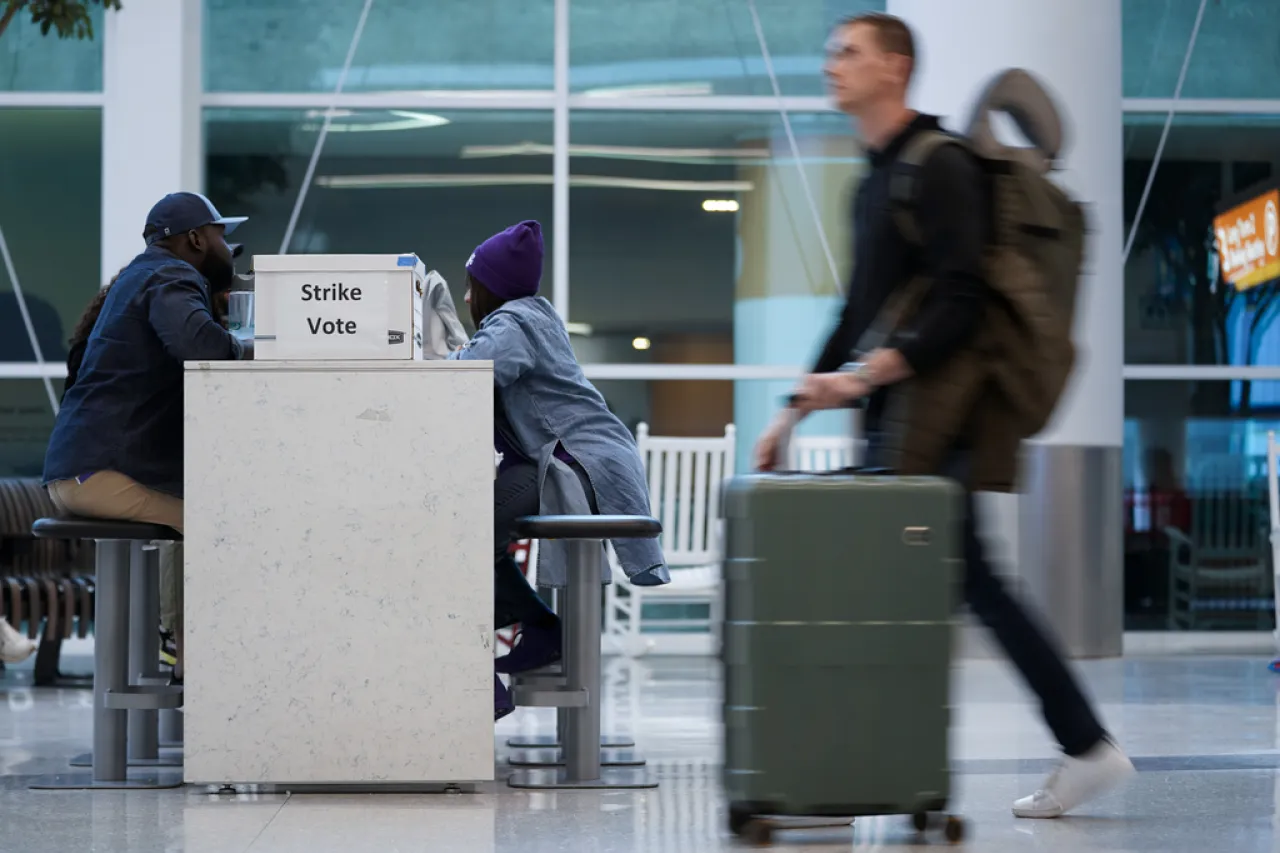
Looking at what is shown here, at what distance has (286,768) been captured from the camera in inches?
136

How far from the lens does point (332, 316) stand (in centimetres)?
358

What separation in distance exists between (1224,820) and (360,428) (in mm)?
1964

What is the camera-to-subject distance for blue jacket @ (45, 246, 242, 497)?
377 cm

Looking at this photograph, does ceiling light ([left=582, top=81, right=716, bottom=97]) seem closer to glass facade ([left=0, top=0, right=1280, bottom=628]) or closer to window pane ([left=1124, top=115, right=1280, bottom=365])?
glass facade ([left=0, top=0, right=1280, bottom=628])

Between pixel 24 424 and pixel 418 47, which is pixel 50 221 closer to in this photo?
pixel 24 424

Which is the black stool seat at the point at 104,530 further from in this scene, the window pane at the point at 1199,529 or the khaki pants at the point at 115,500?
the window pane at the point at 1199,529

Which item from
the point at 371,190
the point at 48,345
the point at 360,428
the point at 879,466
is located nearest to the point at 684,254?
the point at 371,190

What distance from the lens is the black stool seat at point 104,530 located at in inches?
143

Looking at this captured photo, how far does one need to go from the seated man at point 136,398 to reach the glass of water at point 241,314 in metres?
0.10

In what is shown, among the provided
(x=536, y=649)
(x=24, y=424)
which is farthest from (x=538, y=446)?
(x=24, y=424)

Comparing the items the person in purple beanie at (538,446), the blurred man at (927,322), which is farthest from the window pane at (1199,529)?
the blurred man at (927,322)

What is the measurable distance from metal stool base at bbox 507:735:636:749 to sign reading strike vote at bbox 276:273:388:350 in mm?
1386

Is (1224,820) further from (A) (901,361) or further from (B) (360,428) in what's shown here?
(B) (360,428)

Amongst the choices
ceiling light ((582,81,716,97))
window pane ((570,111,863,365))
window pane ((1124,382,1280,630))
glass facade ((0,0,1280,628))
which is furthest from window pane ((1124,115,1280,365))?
ceiling light ((582,81,716,97))
